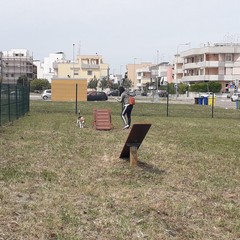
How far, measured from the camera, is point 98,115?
17.0 m

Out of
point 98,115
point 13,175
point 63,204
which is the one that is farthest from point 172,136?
point 63,204

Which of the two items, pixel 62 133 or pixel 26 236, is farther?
pixel 62 133

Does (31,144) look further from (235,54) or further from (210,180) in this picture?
(235,54)

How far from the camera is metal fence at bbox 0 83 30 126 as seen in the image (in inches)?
686

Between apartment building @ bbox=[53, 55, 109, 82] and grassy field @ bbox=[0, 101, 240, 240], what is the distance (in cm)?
10951

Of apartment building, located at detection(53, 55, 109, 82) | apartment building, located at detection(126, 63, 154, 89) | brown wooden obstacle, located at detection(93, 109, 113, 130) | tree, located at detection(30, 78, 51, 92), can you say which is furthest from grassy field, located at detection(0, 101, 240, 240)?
apartment building, located at detection(126, 63, 154, 89)

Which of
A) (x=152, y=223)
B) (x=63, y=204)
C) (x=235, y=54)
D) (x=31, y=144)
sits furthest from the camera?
(x=235, y=54)

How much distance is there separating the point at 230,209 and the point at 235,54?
9270cm

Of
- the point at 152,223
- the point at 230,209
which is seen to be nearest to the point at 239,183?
the point at 230,209

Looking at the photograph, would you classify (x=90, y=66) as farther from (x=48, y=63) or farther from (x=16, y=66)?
(x=48, y=63)

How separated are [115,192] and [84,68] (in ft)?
398

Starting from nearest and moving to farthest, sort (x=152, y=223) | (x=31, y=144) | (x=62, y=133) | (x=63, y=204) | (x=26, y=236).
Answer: (x=26, y=236), (x=152, y=223), (x=63, y=204), (x=31, y=144), (x=62, y=133)

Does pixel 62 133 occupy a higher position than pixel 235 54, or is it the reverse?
pixel 235 54

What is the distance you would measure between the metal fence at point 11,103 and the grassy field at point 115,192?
616 centimetres
